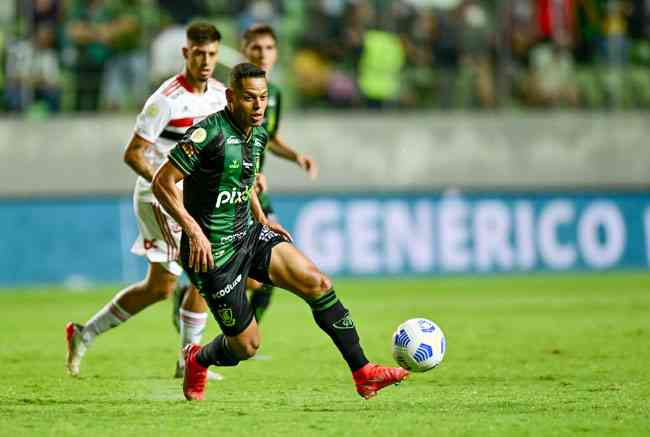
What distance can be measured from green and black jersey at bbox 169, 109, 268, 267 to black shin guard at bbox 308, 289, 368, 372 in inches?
22.2

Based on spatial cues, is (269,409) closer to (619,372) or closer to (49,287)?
(619,372)

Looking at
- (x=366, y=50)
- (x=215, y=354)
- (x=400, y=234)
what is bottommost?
(x=400, y=234)

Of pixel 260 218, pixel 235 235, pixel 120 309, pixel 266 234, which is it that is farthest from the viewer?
pixel 120 309

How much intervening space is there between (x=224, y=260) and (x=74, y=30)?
1295cm

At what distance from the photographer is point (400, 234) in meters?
18.6

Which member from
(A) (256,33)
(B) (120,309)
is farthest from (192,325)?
(A) (256,33)

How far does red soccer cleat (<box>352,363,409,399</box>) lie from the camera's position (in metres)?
6.94

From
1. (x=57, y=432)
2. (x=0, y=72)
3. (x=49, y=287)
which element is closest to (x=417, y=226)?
(x=49, y=287)

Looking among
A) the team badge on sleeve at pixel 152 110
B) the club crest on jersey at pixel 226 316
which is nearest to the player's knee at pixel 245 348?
the club crest on jersey at pixel 226 316

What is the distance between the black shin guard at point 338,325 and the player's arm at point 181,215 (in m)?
0.66

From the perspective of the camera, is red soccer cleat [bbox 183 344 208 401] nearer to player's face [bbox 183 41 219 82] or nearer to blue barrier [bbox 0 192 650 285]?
player's face [bbox 183 41 219 82]

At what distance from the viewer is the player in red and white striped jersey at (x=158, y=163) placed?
8227 mm

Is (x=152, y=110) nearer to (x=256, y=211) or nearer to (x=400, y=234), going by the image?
(x=256, y=211)

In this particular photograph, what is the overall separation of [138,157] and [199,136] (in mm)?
1467
